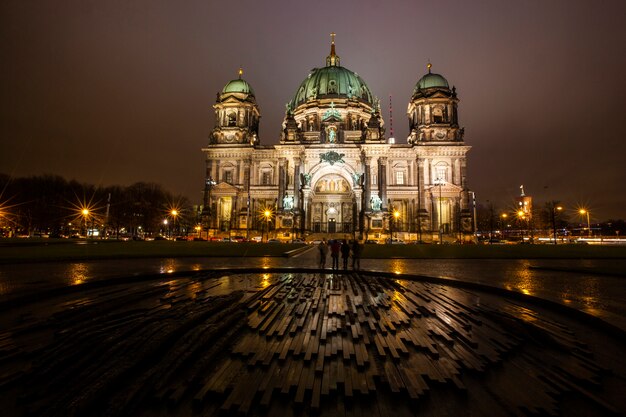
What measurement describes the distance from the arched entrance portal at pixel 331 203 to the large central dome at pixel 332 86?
20.5 metres

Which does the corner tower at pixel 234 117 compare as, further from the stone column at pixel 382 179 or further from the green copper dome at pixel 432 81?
the green copper dome at pixel 432 81

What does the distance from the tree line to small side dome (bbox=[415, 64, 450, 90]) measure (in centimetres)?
5692

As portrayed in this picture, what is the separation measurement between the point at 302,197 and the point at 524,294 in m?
51.6

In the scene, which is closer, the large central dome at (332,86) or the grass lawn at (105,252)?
the grass lawn at (105,252)

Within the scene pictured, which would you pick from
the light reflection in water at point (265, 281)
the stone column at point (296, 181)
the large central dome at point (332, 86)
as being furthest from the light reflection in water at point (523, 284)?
the large central dome at point (332, 86)

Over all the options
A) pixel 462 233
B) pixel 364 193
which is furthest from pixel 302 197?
pixel 462 233

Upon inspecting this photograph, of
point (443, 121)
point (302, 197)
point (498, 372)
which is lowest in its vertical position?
point (498, 372)

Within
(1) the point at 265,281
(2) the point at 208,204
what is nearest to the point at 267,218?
(2) the point at 208,204

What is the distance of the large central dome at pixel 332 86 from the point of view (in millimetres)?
71956

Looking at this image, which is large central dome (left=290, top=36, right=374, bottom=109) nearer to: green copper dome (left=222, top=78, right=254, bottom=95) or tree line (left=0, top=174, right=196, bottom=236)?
green copper dome (left=222, top=78, right=254, bottom=95)

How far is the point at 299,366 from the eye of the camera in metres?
4.40

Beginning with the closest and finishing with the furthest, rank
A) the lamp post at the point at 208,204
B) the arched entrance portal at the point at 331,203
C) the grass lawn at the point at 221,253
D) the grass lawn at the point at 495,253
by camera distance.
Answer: the grass lawn at the point at 221,253, the grass lawn at the point at 495,253, the lamp post at the point at 208,204, the arched entrance portal at the point at 331,203

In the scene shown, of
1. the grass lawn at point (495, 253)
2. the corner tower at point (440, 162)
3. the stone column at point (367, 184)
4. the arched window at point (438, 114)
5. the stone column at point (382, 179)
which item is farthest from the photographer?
the arched window at point (438, 114)

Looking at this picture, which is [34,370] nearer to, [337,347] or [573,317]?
[337,347]
